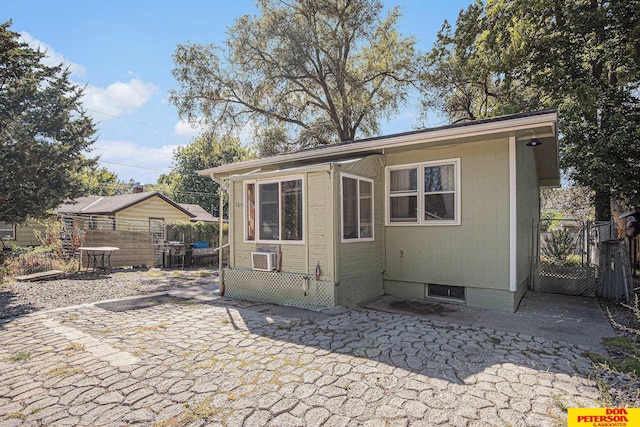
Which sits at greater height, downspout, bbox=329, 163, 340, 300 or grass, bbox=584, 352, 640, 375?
downspout, bbox=329, 163, 340, 300

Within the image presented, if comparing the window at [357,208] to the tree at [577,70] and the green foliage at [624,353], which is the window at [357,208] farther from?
the tree at [577,70]

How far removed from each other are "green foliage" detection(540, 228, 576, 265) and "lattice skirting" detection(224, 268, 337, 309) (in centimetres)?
647

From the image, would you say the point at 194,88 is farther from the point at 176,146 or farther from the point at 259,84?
the point at 176,146

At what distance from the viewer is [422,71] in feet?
52.9

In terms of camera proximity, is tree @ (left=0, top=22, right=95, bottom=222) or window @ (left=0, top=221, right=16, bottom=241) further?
window @ (left=0, top=221, right=16, bottom=241)

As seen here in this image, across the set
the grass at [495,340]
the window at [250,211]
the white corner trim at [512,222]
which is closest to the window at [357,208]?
the window at [250,211]

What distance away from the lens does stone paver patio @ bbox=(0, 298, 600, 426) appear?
2.65 meters

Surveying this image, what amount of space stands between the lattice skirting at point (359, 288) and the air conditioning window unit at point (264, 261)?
1403 mm

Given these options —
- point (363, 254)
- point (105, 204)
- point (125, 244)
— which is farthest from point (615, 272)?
point (105, 204)

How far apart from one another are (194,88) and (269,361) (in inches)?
583

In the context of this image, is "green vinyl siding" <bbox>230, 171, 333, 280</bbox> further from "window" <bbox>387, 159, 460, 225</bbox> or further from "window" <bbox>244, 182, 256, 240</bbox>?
"window" <bbox>387, 159, 460, 225</bbox>

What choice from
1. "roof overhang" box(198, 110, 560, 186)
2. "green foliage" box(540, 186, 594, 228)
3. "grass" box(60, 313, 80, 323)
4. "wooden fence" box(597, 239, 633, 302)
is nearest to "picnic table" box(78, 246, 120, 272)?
"roof overhang" box(198, 110, 560, 186)

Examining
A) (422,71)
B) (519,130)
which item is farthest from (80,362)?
(422,71)

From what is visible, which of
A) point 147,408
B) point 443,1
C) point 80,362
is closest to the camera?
point 147,408
